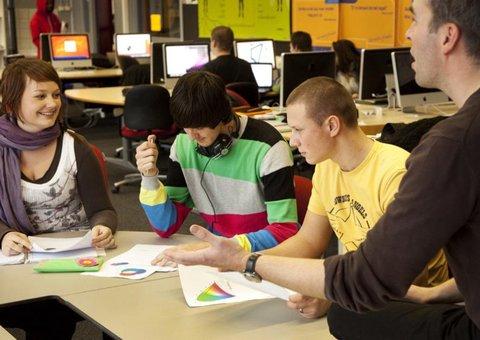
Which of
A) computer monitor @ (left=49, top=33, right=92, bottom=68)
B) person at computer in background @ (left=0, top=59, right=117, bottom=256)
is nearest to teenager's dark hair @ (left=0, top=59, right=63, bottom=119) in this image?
person at computer in background @ (left=0, top=59, right=117, bottom=256)

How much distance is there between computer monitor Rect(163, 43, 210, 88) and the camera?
7887 mm

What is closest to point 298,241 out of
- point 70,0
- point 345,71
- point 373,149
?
point 373,149

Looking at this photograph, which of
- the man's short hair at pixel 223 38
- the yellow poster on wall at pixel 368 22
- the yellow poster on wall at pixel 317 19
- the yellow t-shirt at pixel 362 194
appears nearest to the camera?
the yellow t-shirt at pixel 362 194

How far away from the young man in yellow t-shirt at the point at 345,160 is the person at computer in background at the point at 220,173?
1.02 feet

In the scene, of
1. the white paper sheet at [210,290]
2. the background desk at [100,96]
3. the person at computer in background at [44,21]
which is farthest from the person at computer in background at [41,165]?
the person at computer in background at [44,21]

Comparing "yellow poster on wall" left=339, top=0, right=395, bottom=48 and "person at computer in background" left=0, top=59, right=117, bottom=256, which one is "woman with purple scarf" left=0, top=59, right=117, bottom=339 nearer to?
"person at computer in background" left=0, top=59, right=117, bottom=256

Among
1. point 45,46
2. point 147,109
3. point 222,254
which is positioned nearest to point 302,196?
point 222,254

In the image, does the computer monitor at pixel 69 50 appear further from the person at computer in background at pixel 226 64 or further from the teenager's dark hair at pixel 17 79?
the teenager's dark hair at pixel 17 79

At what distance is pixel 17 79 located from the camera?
108 inches

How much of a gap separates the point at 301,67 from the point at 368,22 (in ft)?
9.46

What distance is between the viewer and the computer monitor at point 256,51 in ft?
28.2

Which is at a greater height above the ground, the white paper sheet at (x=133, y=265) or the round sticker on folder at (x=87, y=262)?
the round sticker on folder at (x=87, y=262)

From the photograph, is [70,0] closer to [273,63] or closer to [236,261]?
[273,63]

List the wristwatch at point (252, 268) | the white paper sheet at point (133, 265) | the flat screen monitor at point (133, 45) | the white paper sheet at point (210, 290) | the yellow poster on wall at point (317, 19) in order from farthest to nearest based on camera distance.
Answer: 1. the flat screen monitor at point (133, 45)
2. the yellow poster on wall at point (317, 19)
3. the white paper sheet at point (133, 265)
4. the white paper sheet at point (210, 290)
5. the wristwatch at point (252, 268)
